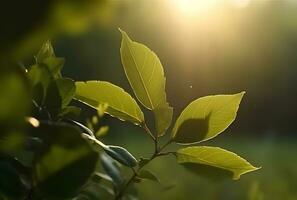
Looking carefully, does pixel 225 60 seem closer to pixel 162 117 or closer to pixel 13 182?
pixel 162 117

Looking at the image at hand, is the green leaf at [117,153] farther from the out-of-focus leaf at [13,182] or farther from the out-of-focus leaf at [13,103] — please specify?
the out-of-focus leaf at [13,103]

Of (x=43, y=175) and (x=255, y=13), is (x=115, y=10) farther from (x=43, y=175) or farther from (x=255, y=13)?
(x=255, y=13)

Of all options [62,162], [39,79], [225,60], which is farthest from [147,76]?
[225,60]

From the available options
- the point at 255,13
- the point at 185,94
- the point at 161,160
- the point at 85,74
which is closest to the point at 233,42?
the point at 255,13

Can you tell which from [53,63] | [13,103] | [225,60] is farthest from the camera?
[225,60]

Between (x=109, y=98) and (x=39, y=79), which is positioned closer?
(x=39, y=79)

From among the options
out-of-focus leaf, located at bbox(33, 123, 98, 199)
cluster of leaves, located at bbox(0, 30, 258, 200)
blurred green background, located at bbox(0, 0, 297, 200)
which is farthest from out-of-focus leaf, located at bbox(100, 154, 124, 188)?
blurred green background, located at bbox(0, 0, 297, 200)
